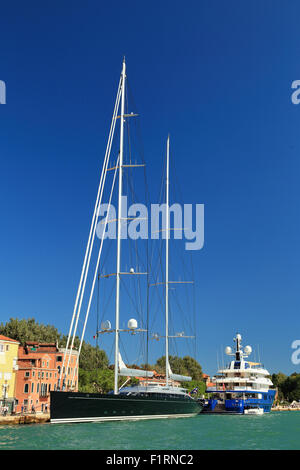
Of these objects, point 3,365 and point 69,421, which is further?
point 3,365

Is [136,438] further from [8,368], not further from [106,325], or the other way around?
[8,368]

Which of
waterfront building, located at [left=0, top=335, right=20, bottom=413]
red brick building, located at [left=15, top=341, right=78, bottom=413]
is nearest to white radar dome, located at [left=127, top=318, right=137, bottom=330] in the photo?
red brick building, located at [left=15, top=341, right=78, bottom=413]

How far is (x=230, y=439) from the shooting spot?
4309 cm

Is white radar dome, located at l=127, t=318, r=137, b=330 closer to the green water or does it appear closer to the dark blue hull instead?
the dark blue hull

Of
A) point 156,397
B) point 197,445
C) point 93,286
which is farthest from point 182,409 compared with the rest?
point 197,445

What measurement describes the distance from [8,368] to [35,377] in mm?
5745

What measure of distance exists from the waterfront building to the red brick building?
1457mm

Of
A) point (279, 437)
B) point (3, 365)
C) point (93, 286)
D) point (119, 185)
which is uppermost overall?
point (119, 185)

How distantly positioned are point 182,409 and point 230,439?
19.7 meters

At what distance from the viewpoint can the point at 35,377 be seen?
77000 mm

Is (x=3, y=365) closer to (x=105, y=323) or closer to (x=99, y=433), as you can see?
(x=105, y=323)

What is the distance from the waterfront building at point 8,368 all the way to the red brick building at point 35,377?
57.4 inches
